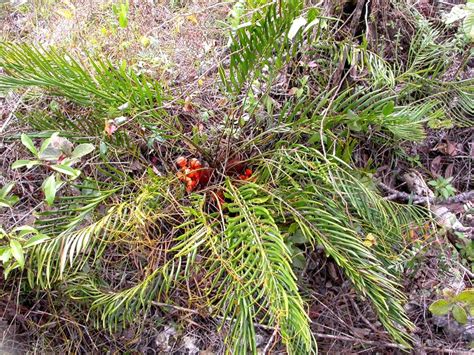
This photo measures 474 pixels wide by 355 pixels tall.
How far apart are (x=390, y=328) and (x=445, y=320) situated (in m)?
0.38

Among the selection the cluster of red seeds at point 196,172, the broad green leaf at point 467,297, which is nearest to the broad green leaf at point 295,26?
the cluster of red seeds at point 196,172

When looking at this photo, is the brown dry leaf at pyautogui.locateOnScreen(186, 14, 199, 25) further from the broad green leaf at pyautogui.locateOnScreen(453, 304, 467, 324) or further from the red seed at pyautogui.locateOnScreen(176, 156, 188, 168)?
the broad green leaf at pyautogui.locateOnScreen(453, 304, 467, 324)

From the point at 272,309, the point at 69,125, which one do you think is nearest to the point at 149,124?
the point at 69,125

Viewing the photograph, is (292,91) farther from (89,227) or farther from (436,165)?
(89,227)

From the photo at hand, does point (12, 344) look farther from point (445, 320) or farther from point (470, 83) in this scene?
point (470, 83)

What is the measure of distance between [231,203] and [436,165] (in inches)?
37.2

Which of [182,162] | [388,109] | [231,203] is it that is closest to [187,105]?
[182,162]

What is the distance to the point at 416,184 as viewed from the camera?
5.38 ft

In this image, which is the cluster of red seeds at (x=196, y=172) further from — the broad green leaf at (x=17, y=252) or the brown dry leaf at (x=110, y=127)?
the broad green leaf at (x=17, y=252)

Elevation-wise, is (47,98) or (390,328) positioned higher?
(47,98)

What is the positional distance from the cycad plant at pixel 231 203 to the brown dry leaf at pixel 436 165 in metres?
0.24

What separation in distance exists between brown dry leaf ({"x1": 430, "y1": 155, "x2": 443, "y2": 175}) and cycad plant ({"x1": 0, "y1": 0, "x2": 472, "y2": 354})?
9.6 inches

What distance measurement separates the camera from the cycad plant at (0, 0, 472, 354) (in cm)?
114

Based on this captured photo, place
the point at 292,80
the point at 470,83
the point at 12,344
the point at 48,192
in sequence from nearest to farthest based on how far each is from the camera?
the point at 48,192 < the point at 12,344 < the point at 470,83 < the point at 292,80
